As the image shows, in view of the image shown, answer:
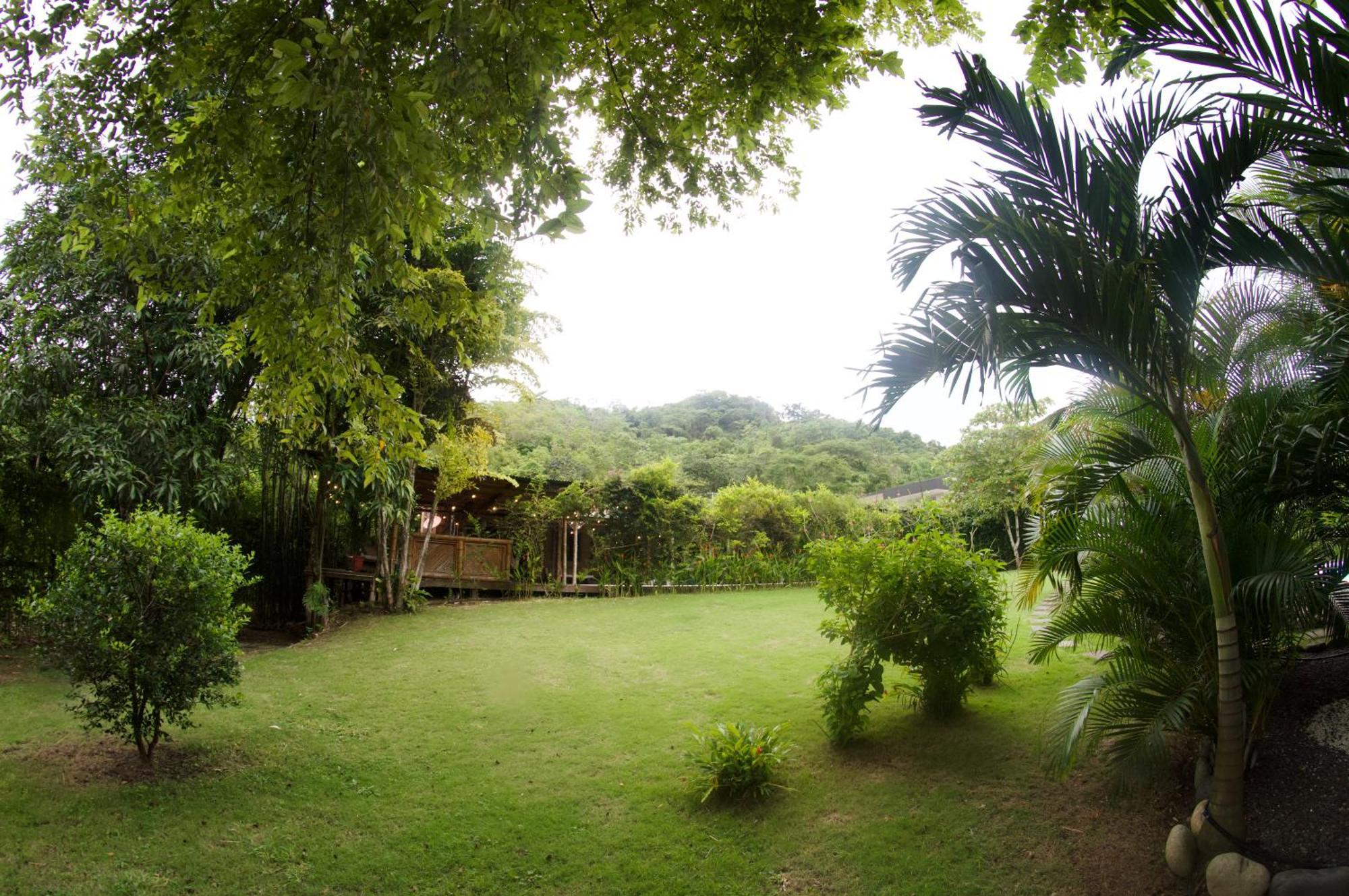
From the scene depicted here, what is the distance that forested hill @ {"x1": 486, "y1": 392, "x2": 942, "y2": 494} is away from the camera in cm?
2098

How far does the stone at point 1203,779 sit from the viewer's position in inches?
141

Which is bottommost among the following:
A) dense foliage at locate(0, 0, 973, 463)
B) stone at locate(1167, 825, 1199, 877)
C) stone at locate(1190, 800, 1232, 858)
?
stone at locate(1167, 825, 1199, 877)

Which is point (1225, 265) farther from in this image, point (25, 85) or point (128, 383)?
point (128, 383)

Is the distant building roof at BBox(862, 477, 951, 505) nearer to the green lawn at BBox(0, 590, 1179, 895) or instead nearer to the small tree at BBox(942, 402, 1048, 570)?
the small tree at BBox(942, 402, 1048, 570)

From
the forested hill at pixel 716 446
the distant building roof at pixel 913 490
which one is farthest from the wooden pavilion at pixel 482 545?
the distant building roof at pixel 913 490

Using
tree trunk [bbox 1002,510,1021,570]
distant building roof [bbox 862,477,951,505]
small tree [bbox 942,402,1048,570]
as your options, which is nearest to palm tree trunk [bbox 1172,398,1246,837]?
small tree [bbox 942,402,1048,570]

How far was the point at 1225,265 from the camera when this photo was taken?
11.5 ft

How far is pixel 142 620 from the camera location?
441cm

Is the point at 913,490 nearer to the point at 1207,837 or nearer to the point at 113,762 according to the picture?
the point at 1207,837

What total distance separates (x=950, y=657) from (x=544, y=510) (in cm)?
826

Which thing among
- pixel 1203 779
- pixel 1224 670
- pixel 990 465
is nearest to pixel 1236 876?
pixel 1203 779

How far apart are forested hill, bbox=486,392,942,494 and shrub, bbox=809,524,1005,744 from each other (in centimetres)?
1038

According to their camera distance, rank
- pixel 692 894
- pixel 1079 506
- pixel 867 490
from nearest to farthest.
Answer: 1. pixel 692 894
2. pixel 1079 506
3. pixel 867 490

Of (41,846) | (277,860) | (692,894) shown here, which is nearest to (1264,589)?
(692,894)
